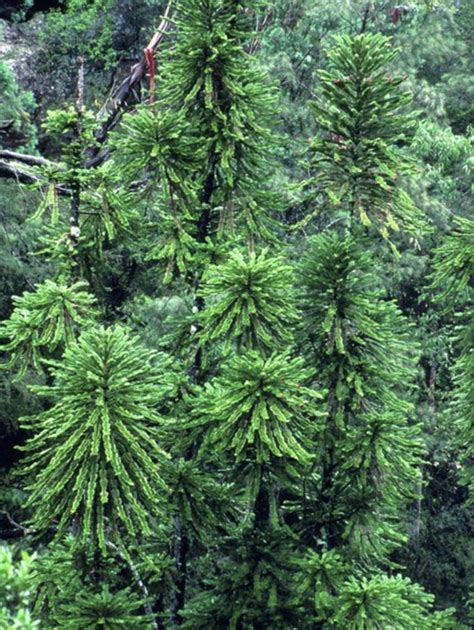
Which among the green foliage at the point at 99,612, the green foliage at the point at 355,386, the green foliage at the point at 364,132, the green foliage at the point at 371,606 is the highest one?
the green foliage at the point at 364,132

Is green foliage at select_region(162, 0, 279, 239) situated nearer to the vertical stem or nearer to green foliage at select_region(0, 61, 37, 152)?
the vertical stem

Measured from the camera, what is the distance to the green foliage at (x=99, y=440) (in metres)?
5.14

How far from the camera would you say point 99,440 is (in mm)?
5078

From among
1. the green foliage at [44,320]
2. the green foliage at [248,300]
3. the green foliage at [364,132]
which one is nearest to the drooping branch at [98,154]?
the green foliage at [364,132]

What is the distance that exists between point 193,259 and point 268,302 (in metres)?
1.06

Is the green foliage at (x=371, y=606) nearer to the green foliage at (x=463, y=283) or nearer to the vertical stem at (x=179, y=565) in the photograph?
the vertical stem at (x=179, y=565)

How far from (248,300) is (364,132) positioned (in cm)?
196

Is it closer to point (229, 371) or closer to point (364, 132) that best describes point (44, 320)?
point (229, 371)

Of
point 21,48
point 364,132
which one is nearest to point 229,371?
point 364,132

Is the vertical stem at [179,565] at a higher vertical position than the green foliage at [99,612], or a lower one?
lower

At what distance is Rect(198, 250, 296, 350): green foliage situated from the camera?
580 centimetres

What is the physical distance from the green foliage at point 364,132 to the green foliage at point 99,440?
2.37 m

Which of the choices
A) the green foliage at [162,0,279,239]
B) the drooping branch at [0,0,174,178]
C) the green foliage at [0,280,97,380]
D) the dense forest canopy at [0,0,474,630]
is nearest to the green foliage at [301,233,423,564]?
the dense forest canopy at [0,0,474,630]

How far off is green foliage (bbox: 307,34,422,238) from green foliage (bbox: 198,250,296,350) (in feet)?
3.26
